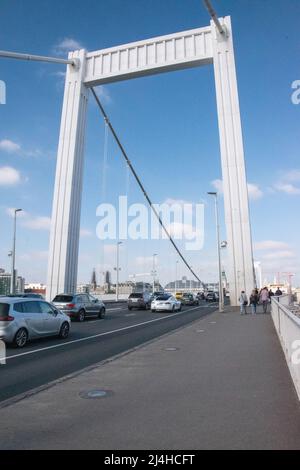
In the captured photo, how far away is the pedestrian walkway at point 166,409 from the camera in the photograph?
14.3 ft

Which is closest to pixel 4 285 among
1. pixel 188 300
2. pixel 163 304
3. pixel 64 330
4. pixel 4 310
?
pixel 163 304

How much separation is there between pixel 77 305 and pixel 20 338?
33.9ft

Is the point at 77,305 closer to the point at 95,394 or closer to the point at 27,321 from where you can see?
the point at 27,321

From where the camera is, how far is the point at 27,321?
39.9 feet

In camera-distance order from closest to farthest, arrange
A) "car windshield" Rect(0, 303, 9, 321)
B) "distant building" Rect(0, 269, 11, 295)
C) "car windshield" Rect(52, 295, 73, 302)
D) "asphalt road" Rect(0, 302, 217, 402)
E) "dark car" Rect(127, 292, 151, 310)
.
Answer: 1. "asphalt road" Rect(0, 302, 217, 402)
2. "car windshield" Rect(0, 303, 9, 321)
3. "car windshield" Rect(52, 295, 73, 302)
4. "dark car" Rect(127, 292, 151, 310)
5. "distant building" Rect(0, 269, 11, 295)

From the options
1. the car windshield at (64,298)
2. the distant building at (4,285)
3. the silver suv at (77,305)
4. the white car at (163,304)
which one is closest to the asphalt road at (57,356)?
the silver suv at (77,305)

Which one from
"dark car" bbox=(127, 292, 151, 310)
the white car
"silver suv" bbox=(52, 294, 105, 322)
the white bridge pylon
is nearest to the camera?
"silver suv" bbox=(52, 294, 105, 322)

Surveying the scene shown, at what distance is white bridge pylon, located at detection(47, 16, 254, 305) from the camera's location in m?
31.9

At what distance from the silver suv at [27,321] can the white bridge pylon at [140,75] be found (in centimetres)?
1989

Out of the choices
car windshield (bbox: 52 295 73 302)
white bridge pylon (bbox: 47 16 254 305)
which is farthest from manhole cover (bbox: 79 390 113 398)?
white bridge pylon (bbox: 47 16 254 305)

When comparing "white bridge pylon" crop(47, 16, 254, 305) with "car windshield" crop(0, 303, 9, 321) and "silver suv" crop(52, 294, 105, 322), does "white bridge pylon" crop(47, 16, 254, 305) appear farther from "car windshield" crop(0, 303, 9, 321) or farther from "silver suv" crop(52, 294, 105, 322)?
→ "car windshield" crop(0, 303, 9, 321)

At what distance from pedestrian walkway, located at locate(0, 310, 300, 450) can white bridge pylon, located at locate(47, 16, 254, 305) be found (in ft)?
76.6

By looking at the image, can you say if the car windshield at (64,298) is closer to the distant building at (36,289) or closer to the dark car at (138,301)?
the dark car at (138,301)

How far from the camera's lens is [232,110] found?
112ft
